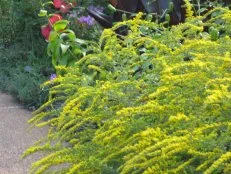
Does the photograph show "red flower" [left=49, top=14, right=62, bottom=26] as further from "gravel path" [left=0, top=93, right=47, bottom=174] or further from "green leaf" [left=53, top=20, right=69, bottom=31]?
"gravel path" [left=0, top=93, right=47, bottom=174]

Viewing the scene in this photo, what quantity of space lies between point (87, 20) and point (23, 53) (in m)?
0.87

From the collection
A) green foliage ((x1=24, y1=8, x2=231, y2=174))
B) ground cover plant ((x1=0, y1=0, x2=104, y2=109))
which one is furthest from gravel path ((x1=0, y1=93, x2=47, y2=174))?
green foliage ((x1=24, y1=8, x2=231, y2=174))

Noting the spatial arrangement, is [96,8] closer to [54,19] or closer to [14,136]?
[54,19]

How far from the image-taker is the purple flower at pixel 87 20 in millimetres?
6429

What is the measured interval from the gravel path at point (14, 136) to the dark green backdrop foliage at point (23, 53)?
0.50ft

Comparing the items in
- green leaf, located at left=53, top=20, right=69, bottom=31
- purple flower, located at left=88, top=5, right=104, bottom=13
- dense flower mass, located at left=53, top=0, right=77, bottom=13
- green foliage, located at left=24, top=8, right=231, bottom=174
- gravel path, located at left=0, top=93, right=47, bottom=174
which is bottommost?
gravel path, located at left=0, top=93, right=47, bottom=174

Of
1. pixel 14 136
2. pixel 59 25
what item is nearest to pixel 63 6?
pixel 59 25

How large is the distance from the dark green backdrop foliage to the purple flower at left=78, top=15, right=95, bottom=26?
47 cm

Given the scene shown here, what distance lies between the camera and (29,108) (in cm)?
587

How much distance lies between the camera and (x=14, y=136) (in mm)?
5168

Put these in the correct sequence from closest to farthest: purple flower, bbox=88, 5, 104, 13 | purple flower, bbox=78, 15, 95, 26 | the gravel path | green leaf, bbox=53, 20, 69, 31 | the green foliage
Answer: the green foliage, the gravel path, green leaf, bbox=53, 20, 69, 31, purple flower, bbox=78, 15, 95, 26, purple flower, bbox=88, 5, 104, 13

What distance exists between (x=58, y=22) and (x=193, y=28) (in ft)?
8.71

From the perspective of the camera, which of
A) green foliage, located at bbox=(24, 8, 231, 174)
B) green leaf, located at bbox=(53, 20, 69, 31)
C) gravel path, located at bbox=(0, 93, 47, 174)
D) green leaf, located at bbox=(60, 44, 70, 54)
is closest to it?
Result: green foliage, located at bbox=(24, 8, 231, 174)

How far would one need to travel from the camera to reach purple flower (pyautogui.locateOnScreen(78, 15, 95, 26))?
643 cm
